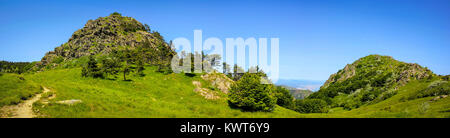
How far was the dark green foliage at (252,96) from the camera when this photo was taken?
4839cm

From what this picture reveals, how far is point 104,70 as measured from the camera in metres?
57.8

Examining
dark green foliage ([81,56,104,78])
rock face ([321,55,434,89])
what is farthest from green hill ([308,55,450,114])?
dark green foliage ([81,56,104,78])

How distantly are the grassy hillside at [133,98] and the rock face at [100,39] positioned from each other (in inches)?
2269

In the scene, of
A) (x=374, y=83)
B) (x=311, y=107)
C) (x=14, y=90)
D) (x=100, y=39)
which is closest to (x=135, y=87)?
(x=14, y=90)

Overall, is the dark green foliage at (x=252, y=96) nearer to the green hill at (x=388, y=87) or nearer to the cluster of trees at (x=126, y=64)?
the cluster of trees at (x=126, y=64)

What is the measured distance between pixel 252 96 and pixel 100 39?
116 metres

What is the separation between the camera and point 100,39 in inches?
4727

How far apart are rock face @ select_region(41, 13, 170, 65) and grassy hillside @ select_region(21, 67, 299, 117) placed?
5764 centimetres

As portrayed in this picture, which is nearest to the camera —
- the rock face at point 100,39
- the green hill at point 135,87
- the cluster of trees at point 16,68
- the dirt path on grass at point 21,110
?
the dirt path on grass at point 21,110

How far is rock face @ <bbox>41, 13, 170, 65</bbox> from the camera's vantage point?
11105 centimetres

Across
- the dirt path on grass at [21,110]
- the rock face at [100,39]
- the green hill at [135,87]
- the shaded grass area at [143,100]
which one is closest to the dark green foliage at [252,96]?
the green hill at [135,87]
